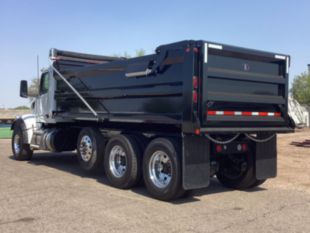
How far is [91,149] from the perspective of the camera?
380 inches

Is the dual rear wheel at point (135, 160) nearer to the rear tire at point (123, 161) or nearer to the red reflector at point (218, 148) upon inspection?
the rear tire at point (123, 161)

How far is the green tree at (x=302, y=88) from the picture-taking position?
209 ft

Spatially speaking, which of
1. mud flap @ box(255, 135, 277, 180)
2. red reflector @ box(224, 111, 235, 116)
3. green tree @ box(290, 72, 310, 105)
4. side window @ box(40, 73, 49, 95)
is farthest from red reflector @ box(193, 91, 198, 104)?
green tree @ box(290, 72, 310, 105)

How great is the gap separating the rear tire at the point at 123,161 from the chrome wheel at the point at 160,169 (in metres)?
0.53

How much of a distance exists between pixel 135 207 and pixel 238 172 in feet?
8.98

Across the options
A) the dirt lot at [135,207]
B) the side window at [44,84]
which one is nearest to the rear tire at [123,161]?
the dirt lot at [135,207]

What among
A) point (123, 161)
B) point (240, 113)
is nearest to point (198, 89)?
point (240, 113)

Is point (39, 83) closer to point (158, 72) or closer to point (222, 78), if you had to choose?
point (158, 72)

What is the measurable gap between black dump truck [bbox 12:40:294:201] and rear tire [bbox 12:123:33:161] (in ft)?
10.9

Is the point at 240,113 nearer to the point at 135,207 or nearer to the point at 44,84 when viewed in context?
the point at 135,207

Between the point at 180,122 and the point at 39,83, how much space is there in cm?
694

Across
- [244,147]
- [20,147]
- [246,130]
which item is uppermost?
[246,130]

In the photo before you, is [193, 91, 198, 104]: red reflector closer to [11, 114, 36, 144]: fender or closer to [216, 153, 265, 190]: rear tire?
[216, 153, 265, 190]: rear tire

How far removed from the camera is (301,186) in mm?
8984
